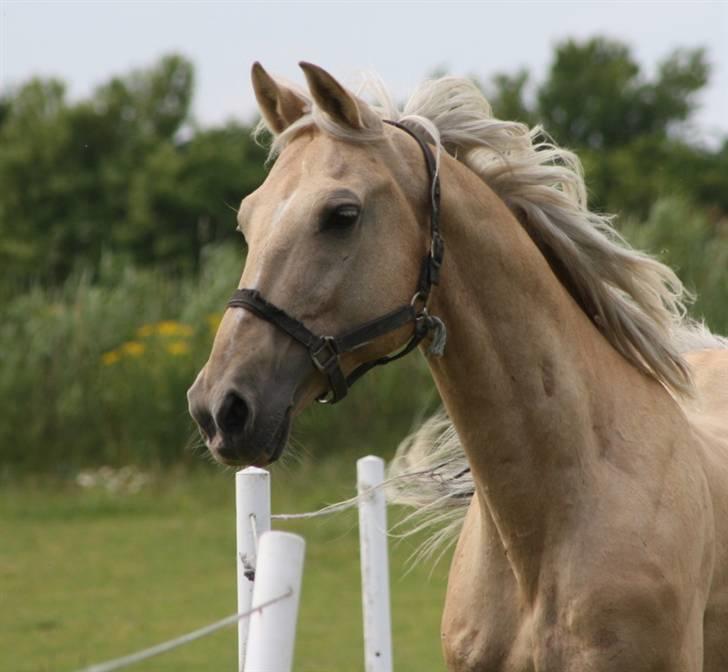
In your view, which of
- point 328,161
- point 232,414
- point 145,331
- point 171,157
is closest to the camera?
point 232,414

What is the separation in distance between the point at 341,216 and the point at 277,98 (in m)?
0.51

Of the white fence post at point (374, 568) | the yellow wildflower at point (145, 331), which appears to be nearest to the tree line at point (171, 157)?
the yellow wildflower at point (145, 331)

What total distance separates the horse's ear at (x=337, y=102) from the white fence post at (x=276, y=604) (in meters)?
1.05

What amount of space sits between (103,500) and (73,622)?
12.9ft

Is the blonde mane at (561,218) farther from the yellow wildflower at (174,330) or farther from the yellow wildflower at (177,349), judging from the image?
the yellow wildflower at (174,330)

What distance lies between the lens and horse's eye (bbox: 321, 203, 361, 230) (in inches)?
123

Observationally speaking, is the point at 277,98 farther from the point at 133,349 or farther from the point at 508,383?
the point at 133,349

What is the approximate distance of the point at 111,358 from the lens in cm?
1391

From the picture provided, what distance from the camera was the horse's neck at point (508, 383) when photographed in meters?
3.42

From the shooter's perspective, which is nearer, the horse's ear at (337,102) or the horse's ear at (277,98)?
the horse's ear at (337,102)

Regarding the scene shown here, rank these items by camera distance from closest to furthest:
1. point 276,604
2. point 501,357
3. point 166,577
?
point 276,604, point 501,357, point 166,577

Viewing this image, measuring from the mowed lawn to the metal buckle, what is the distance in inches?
168

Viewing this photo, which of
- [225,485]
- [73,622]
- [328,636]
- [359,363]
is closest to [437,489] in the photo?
[359,363]

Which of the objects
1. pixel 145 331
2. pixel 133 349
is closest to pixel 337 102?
pixel 133 349
